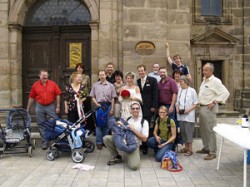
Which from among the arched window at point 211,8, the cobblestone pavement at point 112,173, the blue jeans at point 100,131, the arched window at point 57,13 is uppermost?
the arched window at point 211,8

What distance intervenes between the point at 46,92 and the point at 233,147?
4.56 meters

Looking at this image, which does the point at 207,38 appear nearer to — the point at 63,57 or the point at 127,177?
the point at 63,57

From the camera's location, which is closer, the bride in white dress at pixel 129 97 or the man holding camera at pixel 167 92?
the bride in white dress at pixel 129 97

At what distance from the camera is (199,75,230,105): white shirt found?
21.3ft

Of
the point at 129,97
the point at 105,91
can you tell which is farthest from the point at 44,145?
the point at 129,97

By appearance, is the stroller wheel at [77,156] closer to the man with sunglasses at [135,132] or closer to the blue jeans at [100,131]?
the man with sunglasses at [135,132]

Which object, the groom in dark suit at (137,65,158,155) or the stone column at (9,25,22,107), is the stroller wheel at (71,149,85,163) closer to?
the groom in dark suit at (137,65,158,155)

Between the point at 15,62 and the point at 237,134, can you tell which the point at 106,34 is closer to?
the point at 15,62

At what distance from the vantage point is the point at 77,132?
21.0ft

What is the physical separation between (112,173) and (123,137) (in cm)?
70

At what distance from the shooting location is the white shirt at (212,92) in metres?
6.50

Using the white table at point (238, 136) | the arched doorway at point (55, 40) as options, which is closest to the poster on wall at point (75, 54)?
the arched doorway at point (55, 40)

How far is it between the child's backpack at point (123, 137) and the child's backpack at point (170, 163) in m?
0.60

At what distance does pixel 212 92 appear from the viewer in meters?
6.64
